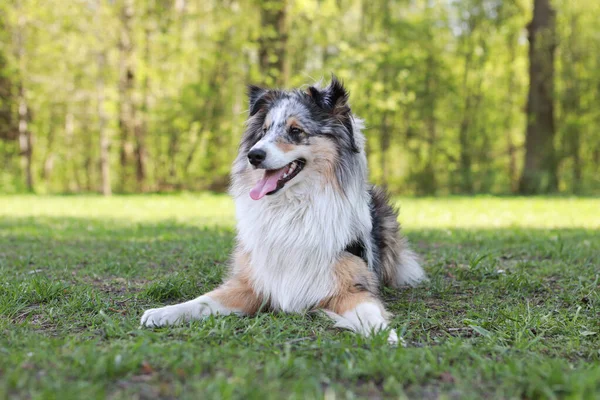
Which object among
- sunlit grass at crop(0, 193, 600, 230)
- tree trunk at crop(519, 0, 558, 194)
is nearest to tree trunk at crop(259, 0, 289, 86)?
sunlit grass at crop(0, 193, 600, 230)

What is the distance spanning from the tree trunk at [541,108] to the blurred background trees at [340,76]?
0.14 ft

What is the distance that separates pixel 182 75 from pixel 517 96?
46.9ft

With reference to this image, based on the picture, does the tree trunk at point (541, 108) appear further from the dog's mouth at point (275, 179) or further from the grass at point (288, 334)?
the dog's mouth at point (275, 179)

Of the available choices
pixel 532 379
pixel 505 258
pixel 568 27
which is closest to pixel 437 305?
pixel 532 379

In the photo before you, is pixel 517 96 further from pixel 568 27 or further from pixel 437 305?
pixel 437 305

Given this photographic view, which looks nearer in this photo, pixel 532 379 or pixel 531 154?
pixel 532 379

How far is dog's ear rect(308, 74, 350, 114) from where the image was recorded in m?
4.07

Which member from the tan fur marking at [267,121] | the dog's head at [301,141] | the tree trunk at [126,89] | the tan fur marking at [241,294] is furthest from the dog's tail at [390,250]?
the tree trunk at [126,89]

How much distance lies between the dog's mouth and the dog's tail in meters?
1.05

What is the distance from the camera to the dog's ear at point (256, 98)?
4316 millimetres

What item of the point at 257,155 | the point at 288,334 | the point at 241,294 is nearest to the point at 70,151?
the point at 241,294

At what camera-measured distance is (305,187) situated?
3.96 meters

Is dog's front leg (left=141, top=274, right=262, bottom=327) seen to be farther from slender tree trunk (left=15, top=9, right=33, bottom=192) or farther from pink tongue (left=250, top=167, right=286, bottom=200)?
slender tree trunk (left=15, top=9, right=33, bottom=192)

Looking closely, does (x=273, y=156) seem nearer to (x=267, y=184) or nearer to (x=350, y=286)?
(x=267, y=184)
